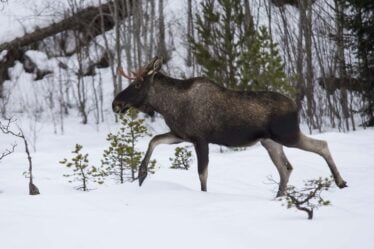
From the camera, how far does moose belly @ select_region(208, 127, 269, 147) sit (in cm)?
758

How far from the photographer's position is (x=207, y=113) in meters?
7.57

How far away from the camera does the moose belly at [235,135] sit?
7582 millimetres

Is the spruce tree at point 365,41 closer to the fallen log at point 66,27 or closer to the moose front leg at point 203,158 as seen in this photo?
the fallen log at point 66,27

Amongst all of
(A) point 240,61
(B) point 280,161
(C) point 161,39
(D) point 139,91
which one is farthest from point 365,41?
(D) point 139,91

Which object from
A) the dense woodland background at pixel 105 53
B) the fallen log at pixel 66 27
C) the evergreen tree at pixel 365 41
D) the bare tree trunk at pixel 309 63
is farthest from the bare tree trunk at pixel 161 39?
the evergreen tree at pixel 365 41

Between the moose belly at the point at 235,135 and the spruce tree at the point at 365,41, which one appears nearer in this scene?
the moose belly at the point at 235,135

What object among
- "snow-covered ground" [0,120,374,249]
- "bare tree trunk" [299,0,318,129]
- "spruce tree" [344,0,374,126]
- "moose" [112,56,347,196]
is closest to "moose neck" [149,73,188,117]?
"moose" [112,56,347,196]

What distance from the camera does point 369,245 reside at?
4.23 m

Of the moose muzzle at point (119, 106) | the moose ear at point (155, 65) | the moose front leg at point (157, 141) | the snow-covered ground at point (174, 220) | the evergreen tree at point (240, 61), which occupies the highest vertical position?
the evergreen tree at point (240, 61)

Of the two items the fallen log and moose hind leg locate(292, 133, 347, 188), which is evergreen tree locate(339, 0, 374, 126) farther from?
moose hind leg locate(292, 133, 347, 188)

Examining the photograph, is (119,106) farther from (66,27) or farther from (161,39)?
(66,27)

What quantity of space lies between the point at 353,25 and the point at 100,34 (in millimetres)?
13385

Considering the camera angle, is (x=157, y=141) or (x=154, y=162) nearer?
(x=157, y=141)

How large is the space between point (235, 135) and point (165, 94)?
108cm
